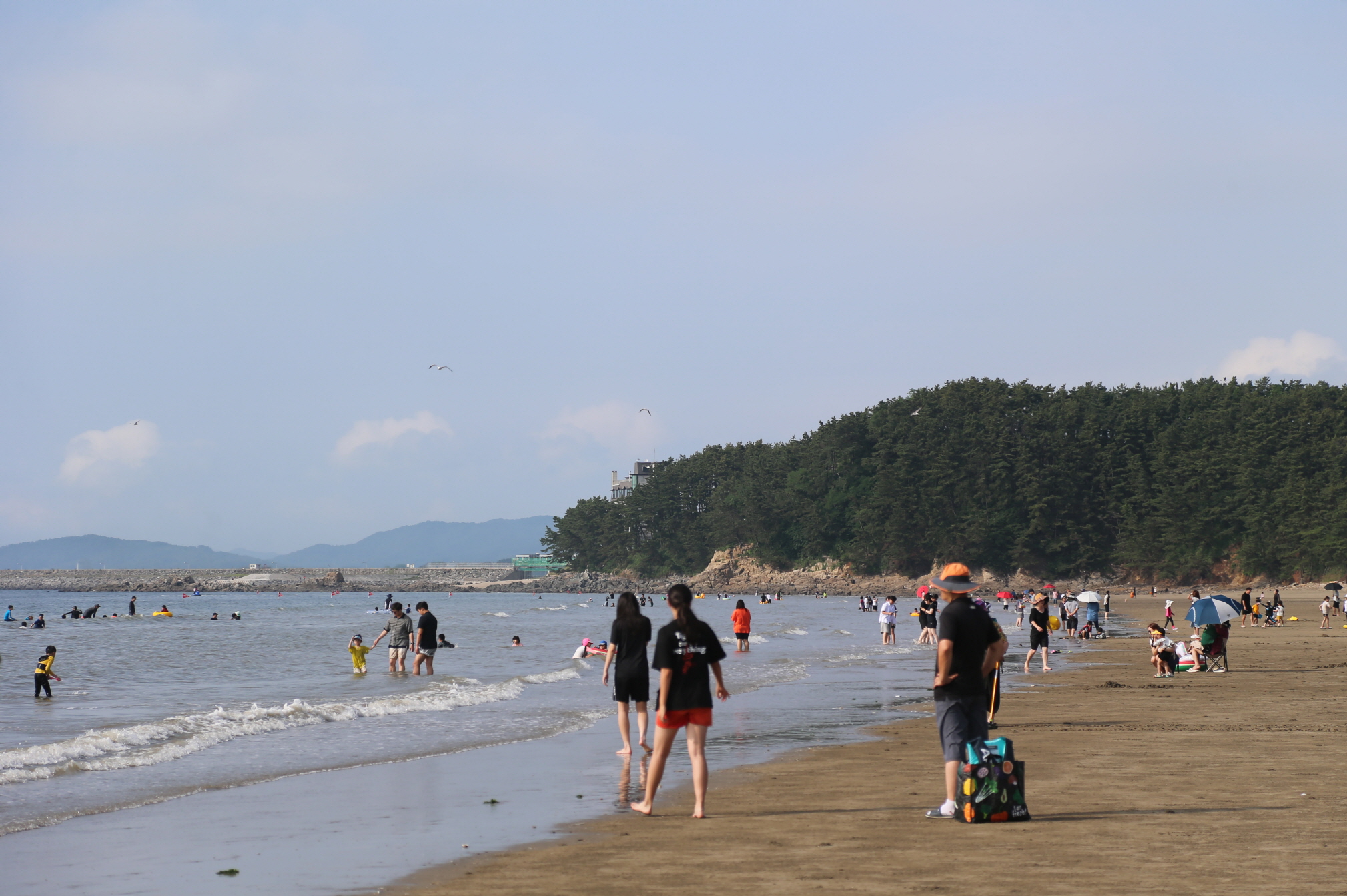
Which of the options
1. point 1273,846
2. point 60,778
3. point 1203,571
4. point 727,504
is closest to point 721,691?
point 1273,846

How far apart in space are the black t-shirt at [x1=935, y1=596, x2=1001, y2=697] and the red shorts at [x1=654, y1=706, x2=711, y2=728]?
1.77 metres

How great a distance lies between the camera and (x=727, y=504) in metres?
142

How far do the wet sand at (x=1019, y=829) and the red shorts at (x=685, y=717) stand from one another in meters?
0.78

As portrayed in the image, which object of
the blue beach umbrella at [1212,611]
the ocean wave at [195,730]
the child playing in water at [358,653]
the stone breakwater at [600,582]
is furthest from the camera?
the stone breakwater at [600,582]

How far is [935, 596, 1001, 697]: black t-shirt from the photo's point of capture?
858 centimetres

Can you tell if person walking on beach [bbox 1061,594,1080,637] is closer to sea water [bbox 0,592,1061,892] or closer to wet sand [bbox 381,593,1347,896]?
sea water [bbox 0,592,1061,892]

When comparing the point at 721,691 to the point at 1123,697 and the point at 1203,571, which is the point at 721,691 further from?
the point at 1203,571

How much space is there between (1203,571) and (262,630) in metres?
74.7

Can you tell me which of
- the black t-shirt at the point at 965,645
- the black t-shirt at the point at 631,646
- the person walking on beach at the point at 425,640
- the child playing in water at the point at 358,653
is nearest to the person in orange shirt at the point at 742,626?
the person walking on beach at the point at 425,640

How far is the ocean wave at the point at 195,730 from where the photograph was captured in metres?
12.9

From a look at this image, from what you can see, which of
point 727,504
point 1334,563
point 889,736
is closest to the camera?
point 889,736

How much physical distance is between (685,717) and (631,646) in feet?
7.87

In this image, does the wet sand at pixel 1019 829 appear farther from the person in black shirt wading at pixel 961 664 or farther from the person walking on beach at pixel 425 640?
the person walking on beach at pixel 425 640

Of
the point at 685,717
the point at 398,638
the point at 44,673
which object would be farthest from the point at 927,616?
the point at 685,717
